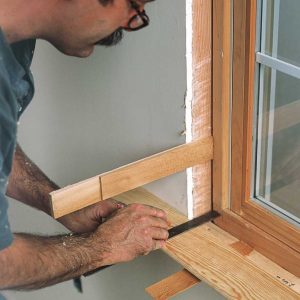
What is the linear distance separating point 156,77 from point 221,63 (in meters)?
0.17

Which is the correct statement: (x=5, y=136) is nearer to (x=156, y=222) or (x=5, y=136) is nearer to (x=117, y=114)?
(x=156, y=222)

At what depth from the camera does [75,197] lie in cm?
136

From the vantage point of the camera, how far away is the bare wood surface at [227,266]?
1328mm

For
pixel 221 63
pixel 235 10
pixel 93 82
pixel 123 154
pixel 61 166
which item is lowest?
pixel 61 166

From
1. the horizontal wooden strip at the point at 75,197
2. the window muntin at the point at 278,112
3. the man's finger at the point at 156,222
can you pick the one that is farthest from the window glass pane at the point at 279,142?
the horizontal wooden strip at the point at 75,197

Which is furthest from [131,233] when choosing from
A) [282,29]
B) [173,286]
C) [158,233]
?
[282,29]

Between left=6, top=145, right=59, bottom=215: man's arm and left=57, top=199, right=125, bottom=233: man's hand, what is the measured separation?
0.08 metres

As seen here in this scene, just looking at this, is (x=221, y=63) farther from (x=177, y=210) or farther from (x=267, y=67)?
(x=177, y=210)

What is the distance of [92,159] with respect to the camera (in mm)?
1791

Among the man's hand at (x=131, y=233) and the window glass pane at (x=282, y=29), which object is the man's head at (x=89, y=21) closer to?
the window glass pane at (x=282, y=29)

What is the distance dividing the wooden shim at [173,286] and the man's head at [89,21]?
0.54 metres

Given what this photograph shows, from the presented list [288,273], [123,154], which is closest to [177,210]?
[123,154]

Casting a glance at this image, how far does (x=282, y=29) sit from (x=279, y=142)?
0.81ft

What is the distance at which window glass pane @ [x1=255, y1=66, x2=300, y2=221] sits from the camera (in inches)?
52.4
